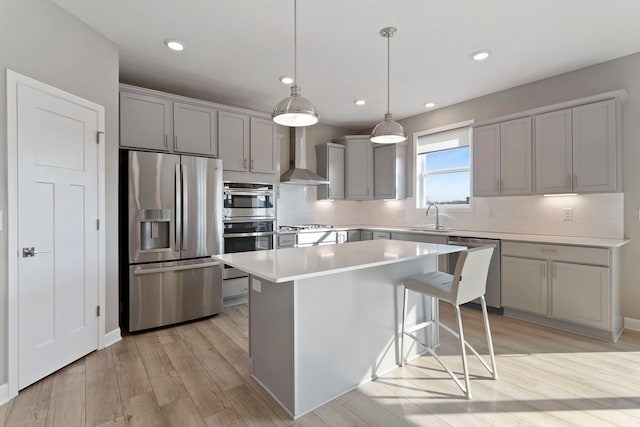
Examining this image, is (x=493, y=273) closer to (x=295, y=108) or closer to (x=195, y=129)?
(x=295, y=108)

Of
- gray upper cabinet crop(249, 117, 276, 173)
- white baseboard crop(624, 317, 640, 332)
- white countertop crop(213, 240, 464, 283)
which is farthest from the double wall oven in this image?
white baseboard crop(624, 317, 640, 332)

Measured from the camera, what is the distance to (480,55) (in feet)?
10.0

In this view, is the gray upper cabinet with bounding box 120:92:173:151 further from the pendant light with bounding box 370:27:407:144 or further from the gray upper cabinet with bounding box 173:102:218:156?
the pendant light with bounding box 370:27:407:144

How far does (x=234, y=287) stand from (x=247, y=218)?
87 centimetres

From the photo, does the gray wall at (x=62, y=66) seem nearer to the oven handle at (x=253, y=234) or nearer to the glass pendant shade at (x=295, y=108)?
the oven handle at (x=253, y=234)

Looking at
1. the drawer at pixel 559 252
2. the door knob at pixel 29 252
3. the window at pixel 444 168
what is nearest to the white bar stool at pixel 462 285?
the drawer at pixel 559 252

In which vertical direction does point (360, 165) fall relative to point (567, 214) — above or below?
above

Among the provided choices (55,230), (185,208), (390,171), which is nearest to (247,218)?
(185,208)

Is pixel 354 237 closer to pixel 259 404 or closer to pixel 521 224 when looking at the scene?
pixel 521 224

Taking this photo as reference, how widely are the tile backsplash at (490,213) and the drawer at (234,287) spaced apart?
1362mm

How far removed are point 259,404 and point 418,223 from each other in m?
3.78

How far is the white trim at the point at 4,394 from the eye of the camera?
197 centimetres

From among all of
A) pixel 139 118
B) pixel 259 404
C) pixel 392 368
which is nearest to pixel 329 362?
pixel 259 404

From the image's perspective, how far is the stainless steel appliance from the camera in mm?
4469
